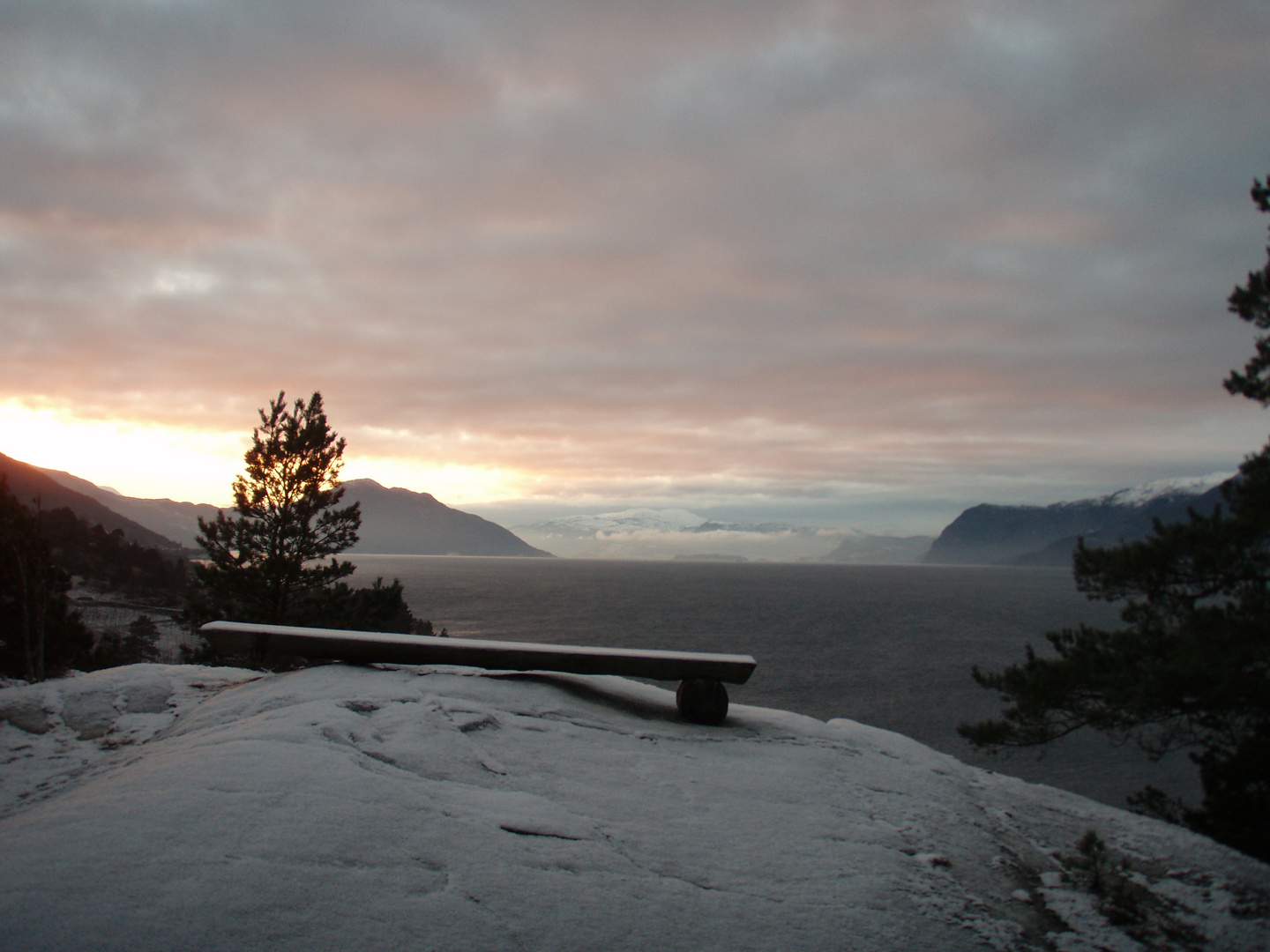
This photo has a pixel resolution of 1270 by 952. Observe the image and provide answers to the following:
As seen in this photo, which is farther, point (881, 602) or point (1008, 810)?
point (881, 602)

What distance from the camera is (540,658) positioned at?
7637 millimetres

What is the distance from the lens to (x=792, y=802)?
5227 millimetres

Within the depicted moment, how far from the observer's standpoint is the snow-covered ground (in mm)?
3037

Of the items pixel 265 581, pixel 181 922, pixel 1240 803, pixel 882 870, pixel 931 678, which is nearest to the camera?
pixel 181 922

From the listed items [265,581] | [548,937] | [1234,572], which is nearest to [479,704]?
[548,937]

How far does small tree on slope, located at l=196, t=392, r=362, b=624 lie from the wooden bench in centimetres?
1219

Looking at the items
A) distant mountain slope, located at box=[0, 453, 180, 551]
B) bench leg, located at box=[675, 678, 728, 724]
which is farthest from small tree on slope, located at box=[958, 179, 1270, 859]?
distant mountain slope, located at box=[0, 453, 180, 551]

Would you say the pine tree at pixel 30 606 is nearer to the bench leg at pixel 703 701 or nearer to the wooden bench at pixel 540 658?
the wooden bench at pixel 540 658

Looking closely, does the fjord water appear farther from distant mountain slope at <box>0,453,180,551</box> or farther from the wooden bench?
distant mountain slope at <box>0,453,180,551</box>

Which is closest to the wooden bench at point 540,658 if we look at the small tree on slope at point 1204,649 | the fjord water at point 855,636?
the small tree on slope at point 1204,649

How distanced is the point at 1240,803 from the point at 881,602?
10350 cm

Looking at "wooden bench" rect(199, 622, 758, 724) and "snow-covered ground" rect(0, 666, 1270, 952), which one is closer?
"snow-covered ground" rect(0, 666, 1270, 952)

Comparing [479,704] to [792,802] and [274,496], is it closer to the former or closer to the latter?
[792,802]

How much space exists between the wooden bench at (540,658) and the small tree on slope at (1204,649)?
26.4 feet
